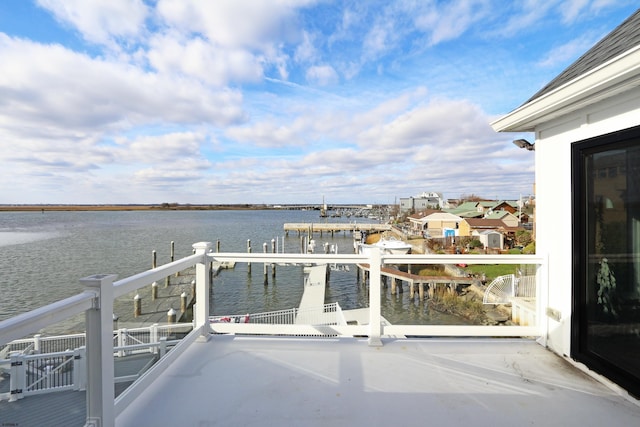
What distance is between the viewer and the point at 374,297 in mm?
2969

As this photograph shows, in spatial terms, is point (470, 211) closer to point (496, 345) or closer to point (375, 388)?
point (496, 345)

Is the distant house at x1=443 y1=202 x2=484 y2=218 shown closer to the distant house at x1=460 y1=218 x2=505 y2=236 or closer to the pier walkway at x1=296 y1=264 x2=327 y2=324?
the distant house at x1=460 y1=218 x2=505 y2=236

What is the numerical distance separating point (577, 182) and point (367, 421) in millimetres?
2564

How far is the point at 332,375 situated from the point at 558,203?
255cm

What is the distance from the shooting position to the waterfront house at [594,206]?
2.12m

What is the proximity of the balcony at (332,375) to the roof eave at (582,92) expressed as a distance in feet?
4.41

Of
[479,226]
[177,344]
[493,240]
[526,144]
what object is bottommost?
[493,240]

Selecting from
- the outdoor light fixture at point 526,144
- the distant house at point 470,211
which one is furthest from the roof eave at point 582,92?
the distant house at point 470,211

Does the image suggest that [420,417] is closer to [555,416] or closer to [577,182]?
[555,416]

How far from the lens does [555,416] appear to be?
75.0 inches

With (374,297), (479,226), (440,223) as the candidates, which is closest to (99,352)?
(374,297)

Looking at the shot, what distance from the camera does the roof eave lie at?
1.83m

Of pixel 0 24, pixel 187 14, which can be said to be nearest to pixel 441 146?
pixel 187 14

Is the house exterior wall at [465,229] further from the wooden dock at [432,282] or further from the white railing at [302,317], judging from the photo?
the white railing at [302,317]
